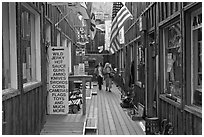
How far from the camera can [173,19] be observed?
18.5 ft

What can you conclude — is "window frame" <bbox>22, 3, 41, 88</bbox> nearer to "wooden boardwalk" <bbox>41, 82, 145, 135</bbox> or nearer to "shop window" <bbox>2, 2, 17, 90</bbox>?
"wooden boardwalk" <bbox>41, 82, 145, 135</bbox>

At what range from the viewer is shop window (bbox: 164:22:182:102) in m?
5.76

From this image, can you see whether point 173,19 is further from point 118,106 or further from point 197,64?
point 118,106

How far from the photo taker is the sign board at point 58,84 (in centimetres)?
673

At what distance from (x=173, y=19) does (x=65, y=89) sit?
248cm

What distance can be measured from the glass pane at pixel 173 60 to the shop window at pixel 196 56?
2.23ft

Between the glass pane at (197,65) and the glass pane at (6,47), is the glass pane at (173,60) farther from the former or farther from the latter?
the glass pane at (6,47)

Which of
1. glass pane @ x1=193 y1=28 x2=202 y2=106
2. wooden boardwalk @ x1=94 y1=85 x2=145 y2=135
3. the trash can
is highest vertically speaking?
glass pane @ x1=193 y1=28 x2=202 y2=106

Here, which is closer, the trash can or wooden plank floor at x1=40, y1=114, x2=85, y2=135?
wooden plank floor at x1=40, y1=114, x2=85, y2=135

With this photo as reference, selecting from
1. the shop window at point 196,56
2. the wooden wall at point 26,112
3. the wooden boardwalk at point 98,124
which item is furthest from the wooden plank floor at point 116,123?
the shop window at point 196,56

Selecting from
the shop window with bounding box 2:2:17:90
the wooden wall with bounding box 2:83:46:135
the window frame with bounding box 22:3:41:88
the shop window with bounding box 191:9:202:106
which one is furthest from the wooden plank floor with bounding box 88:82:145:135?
the shop window with bounding box 2:2:17:90

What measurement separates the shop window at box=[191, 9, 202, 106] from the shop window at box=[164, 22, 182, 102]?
65 centimetres

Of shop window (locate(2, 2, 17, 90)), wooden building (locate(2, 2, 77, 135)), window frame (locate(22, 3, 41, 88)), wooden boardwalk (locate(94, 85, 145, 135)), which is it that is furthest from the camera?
wooden boardwalk (locate(94, 85, 145, 135))

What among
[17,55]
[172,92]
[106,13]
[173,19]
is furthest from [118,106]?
[106,13]
